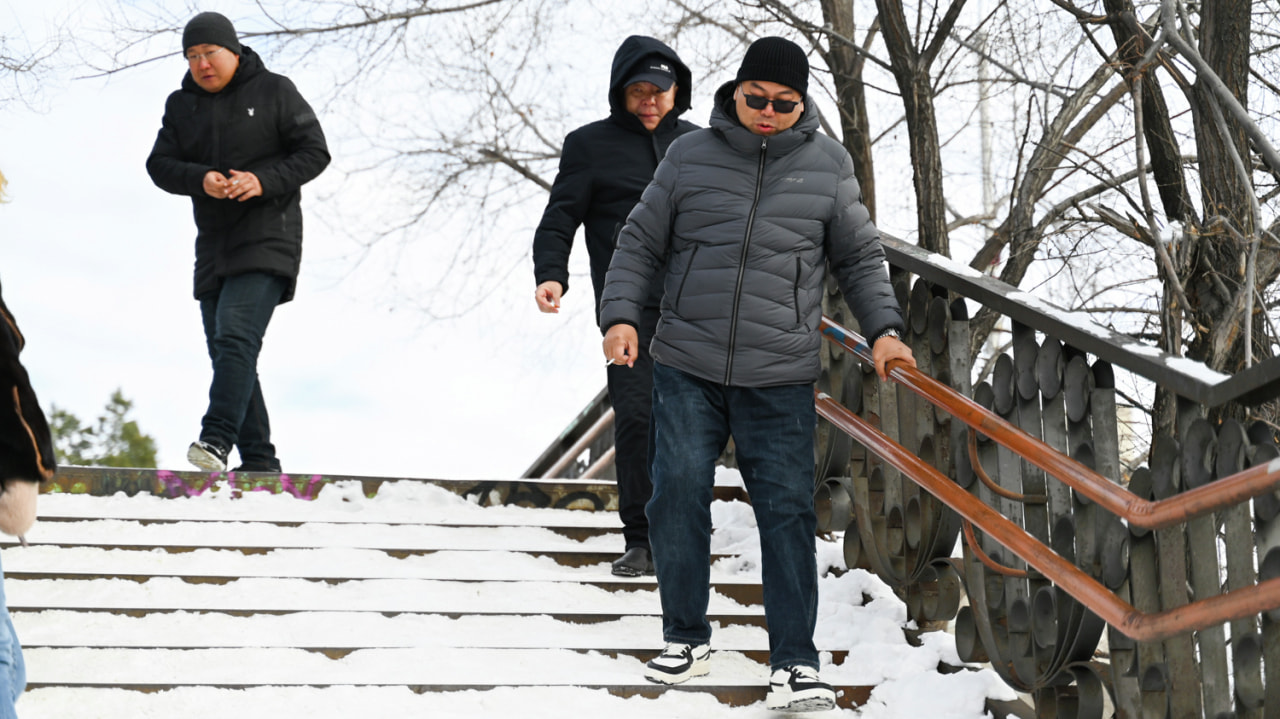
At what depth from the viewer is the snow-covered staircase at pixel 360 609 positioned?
11.6 feet

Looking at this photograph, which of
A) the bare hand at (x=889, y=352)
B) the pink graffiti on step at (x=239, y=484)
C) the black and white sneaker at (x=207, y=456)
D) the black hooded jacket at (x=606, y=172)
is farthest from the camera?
the black and white sneaker at (x=207, y=456)

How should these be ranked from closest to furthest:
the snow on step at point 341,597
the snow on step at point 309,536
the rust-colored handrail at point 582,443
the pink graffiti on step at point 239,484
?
the snow on step at point 341,597 < the snow on step at point 309,536 < the pink graffiti on step at point 239,484 < the rust-colored handrail at point 582,443

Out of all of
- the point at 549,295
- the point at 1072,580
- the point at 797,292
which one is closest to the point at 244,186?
the point at 549,295

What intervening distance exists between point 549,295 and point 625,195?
1.96ft

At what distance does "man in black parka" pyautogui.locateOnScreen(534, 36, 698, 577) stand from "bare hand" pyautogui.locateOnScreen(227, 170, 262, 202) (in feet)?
5.23

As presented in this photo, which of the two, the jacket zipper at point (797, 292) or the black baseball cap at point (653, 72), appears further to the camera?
the black baseball cap at point (653, 72)

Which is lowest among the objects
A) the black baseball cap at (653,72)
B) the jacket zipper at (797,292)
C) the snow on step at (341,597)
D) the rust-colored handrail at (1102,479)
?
the snow on step at (341,597)

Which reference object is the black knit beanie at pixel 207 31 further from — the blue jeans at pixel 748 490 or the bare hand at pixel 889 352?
the bare hand at pixel 889 352

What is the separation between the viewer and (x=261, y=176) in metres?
5.54

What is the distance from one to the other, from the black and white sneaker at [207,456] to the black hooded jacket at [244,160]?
28.0 inches

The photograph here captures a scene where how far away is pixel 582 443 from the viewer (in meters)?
10.0

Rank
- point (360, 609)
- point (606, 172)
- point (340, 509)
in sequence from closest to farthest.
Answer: point (360, 609), point (606, 172), point (340, 509)

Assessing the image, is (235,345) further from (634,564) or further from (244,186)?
(634,564)

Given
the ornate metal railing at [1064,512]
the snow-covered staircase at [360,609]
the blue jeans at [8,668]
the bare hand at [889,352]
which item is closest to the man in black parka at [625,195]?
the snow-covered staircase at [360,609]
